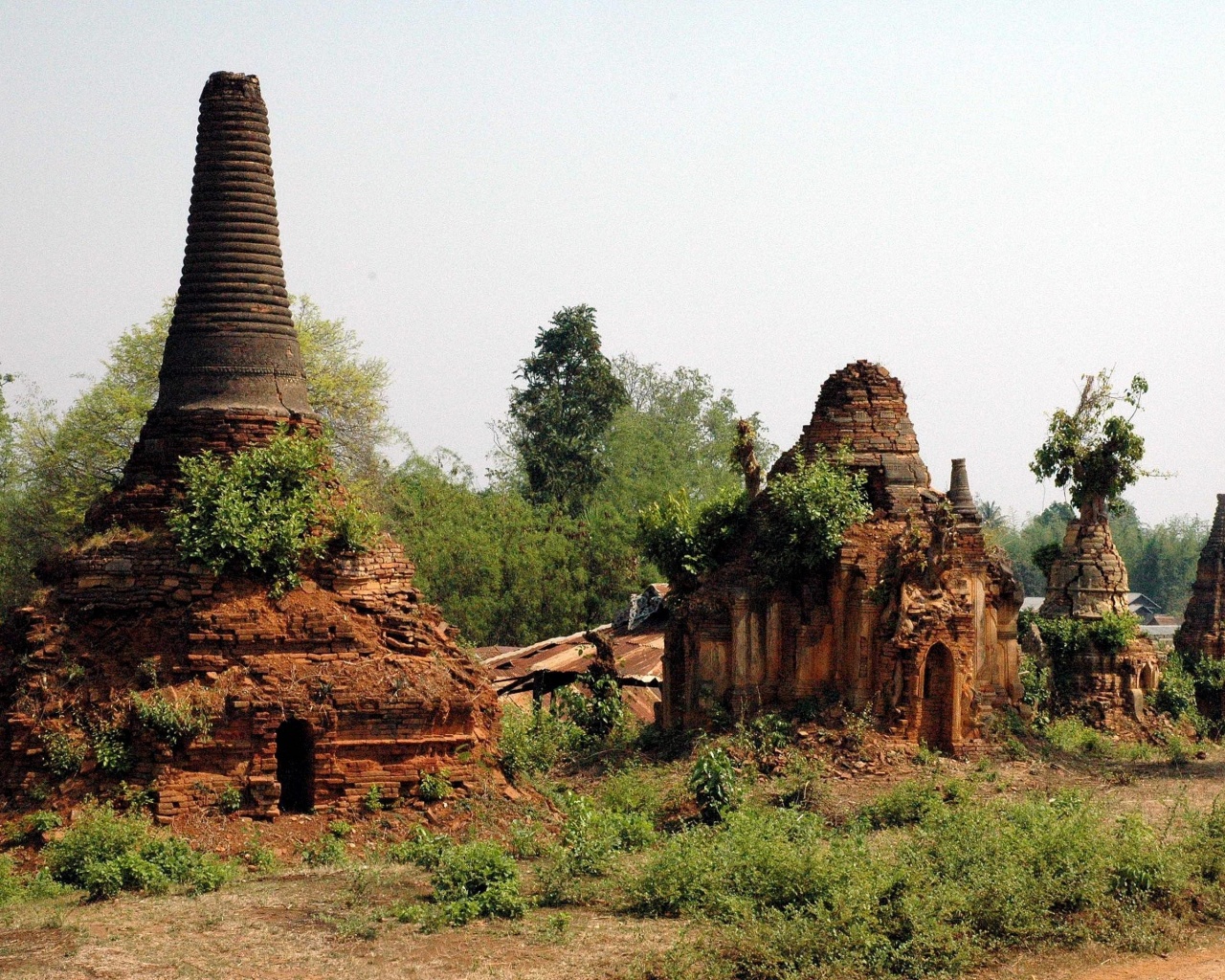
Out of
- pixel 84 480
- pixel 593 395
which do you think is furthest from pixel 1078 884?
pixel 593 395

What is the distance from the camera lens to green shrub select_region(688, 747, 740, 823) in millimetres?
19750

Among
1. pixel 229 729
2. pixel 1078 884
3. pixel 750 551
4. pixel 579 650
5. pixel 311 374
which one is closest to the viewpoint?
pixel 1078 884

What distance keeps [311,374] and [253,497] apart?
22142 millimetres

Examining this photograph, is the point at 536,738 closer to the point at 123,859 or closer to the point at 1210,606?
the point at 123,859

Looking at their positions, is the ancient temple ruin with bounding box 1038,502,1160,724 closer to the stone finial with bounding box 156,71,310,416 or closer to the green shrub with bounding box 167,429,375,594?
the green shrub with bounding box 167,429,375,594

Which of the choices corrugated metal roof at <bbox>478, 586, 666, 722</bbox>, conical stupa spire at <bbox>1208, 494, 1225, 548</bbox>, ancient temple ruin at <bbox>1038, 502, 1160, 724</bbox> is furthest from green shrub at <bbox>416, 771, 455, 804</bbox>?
conical stupa spire at <bbox>1208, 494, 1225, 548</bbox>

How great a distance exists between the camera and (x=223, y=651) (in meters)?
17.2

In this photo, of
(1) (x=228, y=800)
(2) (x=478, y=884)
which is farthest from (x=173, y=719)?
(2) (x=478, y=884)

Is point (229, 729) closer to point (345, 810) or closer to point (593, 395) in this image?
point (345, 810)

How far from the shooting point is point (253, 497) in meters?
17.8

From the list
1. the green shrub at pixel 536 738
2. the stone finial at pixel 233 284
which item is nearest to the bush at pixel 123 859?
the green shrub at pixel 536 738

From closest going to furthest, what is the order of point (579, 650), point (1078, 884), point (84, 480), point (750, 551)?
point (1078, 884)
point (750, 551)
point (579, 650)
point (84, 480)

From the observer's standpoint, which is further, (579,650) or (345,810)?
(579,650)

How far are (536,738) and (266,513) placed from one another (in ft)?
28.0
